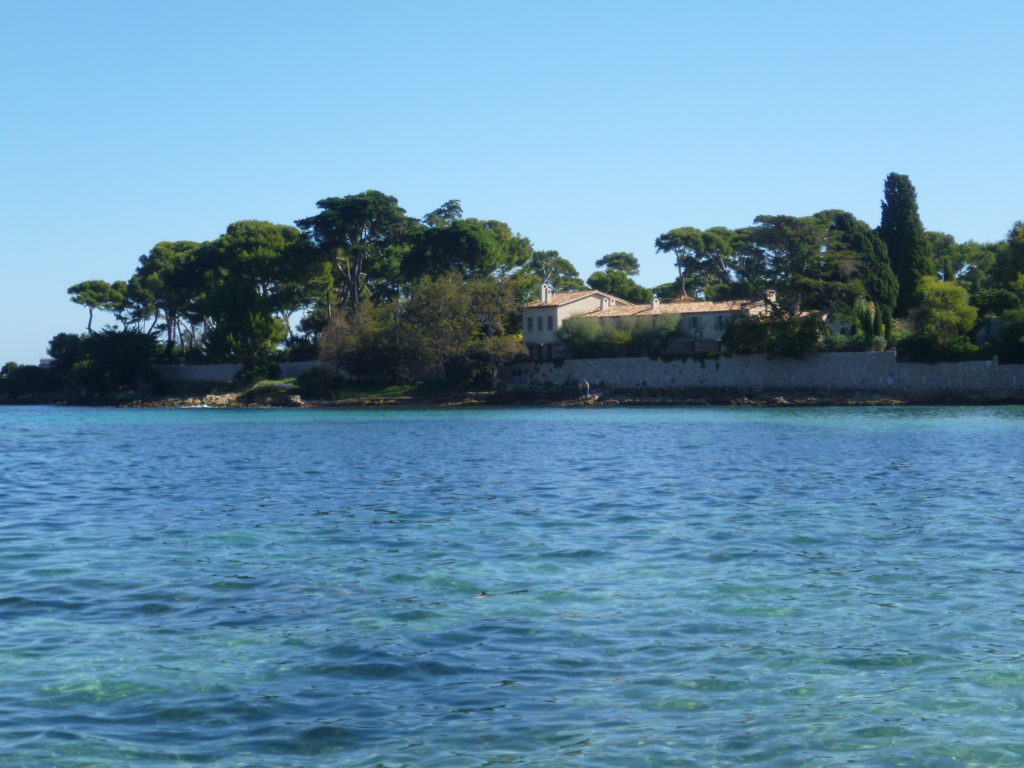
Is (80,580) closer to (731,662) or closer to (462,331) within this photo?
(731,662)

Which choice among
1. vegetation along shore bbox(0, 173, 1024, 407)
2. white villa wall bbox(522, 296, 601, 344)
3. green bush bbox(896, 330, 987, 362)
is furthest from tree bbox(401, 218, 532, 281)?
green bush bbox(896, 330, 987, 362)

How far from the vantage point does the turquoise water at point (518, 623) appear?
6586 millimetres

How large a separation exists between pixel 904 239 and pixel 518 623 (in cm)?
6741

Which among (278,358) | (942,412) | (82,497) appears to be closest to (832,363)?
(942,412)

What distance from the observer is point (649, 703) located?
718cm

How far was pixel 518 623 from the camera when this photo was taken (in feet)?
30.9

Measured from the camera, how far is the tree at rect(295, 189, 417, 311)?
8131 centimetres

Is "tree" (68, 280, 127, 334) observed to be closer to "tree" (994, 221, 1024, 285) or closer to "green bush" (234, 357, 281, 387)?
"green bush" (234, 357, 281, 387)

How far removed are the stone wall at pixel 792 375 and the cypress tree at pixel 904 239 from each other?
9.76m

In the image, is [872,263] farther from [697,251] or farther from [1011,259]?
[697,251]

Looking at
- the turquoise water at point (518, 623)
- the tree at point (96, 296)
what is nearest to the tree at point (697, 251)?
the tree at point (96, 296)

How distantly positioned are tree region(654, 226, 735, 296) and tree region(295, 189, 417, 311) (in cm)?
3029

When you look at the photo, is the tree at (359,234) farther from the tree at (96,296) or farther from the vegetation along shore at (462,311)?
the tree at (96,296)

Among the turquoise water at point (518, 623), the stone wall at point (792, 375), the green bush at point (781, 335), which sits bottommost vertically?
the turquoise water at point (518, 623)
